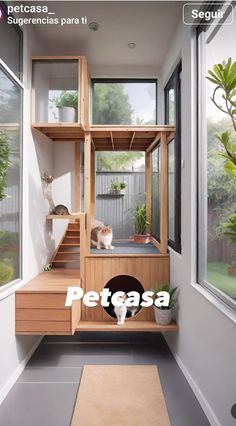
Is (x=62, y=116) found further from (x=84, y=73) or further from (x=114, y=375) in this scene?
(x=114, y=375)

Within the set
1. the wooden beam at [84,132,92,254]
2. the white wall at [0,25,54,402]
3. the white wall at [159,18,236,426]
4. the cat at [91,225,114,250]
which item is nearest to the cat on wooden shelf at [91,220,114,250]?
the cat at [91,225,114,250]

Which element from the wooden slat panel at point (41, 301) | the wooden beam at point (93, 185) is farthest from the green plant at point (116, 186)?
the wooden slat panel at point (41, 301)

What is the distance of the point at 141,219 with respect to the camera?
4.09m

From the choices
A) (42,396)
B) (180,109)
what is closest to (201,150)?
(180,109)

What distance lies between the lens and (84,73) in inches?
121

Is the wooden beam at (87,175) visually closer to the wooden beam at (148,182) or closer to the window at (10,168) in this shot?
the window at (10,168)

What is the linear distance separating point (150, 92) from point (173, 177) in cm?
144

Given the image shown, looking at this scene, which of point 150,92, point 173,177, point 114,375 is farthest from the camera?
point 150,92

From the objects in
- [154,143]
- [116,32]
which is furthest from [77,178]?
[116,32]

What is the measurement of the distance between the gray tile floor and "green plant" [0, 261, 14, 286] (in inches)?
32.1

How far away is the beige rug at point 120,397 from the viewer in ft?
6.64

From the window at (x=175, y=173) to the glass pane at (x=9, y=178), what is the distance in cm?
143

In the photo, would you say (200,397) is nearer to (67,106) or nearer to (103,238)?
(103,238)

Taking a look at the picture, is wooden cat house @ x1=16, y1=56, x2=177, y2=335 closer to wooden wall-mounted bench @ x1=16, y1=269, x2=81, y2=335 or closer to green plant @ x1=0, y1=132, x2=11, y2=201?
wooden wall-mounted bench @ x1=16, y1=269, x2=81, y2=335
